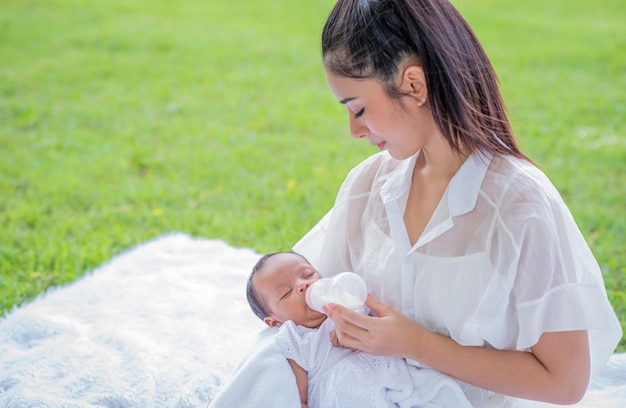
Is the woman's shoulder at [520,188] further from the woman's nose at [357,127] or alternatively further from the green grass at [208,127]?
the green grass at [208,127]

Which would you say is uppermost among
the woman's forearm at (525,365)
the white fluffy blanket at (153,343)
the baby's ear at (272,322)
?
the woman's forearm at (525,365)

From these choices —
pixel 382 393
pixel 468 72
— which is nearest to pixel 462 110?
pixel 468 72

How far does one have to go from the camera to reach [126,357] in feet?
9.57

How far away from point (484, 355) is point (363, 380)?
36cm

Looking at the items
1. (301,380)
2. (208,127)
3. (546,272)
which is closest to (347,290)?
(301,380)

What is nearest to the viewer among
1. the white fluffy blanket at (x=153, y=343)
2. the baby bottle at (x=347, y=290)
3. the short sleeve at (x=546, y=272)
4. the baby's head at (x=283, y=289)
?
the short sleeve at (x=546, y=272)

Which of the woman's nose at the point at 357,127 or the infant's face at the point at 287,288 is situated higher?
the woman's nose at the point at 357,127

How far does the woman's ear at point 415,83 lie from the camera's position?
189cm

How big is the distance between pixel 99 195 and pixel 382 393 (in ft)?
11.1

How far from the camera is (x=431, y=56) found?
187 cm

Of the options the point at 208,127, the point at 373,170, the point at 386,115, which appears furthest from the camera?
the point at 208,127

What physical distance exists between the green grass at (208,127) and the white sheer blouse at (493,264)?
2.31 feet

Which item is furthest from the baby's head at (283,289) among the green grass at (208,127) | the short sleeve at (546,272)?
the green grass at (208,127)

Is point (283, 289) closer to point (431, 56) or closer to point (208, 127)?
point (431, 56)
